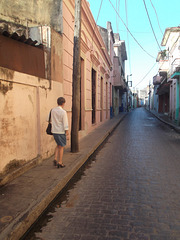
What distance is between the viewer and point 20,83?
4.48 meters

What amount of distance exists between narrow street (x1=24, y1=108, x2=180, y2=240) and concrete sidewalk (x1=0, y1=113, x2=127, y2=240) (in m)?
0.17

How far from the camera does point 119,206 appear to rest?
3.32 metres

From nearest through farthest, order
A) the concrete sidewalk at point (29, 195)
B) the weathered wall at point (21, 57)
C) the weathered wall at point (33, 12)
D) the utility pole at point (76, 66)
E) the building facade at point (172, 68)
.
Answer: the concrete sidewalk at point (29, 195)
the weathered wall at point (21, 57)
the weathered wall at point (33, 12)
the utility pole at point (76, 66)
the building facade at point (172, 68)

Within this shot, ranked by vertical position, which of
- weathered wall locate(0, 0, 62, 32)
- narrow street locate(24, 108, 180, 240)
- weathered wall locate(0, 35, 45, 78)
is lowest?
narrow street locate(24, 108, 180, 240)

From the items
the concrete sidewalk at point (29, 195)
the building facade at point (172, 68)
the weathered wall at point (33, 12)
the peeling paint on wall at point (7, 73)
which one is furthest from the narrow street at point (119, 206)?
the building facade at point (172, 68)

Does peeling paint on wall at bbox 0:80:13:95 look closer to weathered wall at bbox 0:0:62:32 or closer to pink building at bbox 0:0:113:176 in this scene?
pink building at bbox 0:0:113:176

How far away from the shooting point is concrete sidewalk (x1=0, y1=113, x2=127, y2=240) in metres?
2.58

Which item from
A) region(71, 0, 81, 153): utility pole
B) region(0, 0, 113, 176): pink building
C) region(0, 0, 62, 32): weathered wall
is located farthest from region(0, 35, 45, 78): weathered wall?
region(0, 0, 62, 32): weathered wall

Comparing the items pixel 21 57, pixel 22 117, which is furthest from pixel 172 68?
pixel 22 117

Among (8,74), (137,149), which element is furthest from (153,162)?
(8,74)

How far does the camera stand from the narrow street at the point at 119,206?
2633mm

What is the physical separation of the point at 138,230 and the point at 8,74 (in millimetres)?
3420

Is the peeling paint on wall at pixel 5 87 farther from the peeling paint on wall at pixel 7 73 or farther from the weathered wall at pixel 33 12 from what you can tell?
the weathered wall at pixel 33 12

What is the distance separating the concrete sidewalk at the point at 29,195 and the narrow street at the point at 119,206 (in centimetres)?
17
